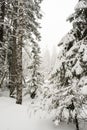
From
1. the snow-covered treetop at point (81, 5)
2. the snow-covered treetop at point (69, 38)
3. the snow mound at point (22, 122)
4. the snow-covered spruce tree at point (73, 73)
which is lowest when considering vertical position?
the snow mound at point (22, 122)

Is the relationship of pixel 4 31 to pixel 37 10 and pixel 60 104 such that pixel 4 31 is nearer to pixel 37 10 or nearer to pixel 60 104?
pixel 37 10

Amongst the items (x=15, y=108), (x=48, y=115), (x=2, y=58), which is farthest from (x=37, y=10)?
(x=48, y=115)

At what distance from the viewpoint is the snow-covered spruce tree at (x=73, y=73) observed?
7.17 metres

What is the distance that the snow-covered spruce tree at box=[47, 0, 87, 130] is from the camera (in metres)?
7.17

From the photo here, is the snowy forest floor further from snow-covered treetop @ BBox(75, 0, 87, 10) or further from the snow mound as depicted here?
snow-covered treetop @ BBox(75, 0, 87, 10)

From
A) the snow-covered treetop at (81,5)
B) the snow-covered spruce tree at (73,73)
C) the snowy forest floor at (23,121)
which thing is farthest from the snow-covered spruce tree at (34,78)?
the snow-covered treetop at (81,5)

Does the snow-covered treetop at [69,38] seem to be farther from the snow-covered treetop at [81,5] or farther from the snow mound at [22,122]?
the snow mound at [22,122]

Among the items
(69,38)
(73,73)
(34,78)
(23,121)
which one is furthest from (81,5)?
(34,78)

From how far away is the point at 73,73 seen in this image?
303 inches

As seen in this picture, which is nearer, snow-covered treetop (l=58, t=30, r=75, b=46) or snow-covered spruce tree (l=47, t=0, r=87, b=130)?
snow-covered spruce tree (l=47, t=0, r=87, b=130)

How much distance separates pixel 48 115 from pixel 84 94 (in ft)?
6.99

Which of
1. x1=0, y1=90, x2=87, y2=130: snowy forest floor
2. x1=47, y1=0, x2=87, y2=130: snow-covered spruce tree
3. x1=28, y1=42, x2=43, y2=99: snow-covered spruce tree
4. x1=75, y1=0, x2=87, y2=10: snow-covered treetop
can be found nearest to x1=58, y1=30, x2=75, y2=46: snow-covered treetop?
x1=47, y1=0, x2=87, y2=130: snow-covered spruce tree

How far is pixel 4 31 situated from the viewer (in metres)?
15.1

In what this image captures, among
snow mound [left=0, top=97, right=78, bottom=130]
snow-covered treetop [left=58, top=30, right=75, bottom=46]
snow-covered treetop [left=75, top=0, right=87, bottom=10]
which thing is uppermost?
snow-covered treetop [left=75, top=0, right=87, bottom=10]
